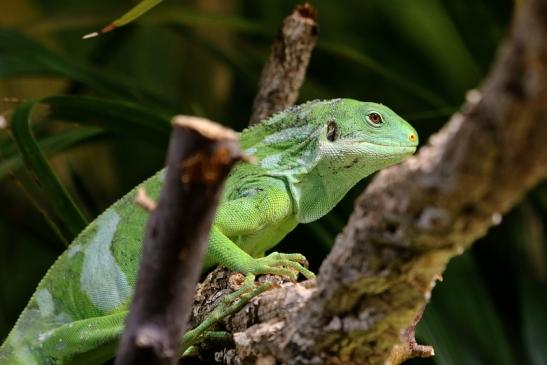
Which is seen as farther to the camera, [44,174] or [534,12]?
[44,174]

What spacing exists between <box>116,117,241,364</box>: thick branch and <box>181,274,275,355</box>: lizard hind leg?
1.92 feet

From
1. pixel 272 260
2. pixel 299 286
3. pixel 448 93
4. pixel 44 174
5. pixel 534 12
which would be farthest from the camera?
pixel 448 93

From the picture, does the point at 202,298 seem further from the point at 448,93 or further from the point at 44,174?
the point at 448,93

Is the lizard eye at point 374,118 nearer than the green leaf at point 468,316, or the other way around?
the lizard eye at point 374,118

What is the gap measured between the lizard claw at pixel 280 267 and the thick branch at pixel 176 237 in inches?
29.1

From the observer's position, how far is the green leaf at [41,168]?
2.12m

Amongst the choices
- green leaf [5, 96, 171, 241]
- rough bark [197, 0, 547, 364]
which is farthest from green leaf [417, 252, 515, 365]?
rough bark [197, 0, 547, 364]

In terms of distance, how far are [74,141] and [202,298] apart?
36.2 inches

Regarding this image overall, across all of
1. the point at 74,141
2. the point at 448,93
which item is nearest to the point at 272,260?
the point at 74,141

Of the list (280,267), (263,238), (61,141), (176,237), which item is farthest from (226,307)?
(61,141)

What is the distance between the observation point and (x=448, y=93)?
397cm

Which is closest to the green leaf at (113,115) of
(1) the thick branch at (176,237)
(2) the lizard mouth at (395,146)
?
(2) the lizard mouth at (395,146)

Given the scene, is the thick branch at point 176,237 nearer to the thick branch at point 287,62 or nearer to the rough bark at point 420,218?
the rough bark at point 420,218

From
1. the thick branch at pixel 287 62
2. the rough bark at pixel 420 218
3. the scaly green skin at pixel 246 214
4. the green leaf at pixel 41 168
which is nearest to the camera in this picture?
the rough bark at pixel 420 218
